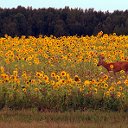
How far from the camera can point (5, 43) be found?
700 inches

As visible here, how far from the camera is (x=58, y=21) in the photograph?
33.1m

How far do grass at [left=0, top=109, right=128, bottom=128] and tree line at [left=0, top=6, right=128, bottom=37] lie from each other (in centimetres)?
2299

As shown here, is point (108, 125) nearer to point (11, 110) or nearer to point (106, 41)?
point (11, 110)

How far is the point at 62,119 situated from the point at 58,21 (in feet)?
83.2

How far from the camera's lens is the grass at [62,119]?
7.52m

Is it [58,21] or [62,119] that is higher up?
[58,21]

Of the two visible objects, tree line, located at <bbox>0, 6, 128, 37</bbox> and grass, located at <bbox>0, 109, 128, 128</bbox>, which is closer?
grass, located at <bbox>0, 109, 128, 128</bbox>

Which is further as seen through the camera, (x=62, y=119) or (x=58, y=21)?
(x=58, y=21)

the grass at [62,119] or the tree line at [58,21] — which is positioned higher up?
the tree line at [58,21]

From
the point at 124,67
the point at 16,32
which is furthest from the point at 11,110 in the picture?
the point at 16,32

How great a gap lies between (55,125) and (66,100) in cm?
127

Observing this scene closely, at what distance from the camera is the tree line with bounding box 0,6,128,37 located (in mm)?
32312

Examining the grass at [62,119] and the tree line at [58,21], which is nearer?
the grass at [62,119]

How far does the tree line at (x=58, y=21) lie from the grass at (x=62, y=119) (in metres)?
23.0
